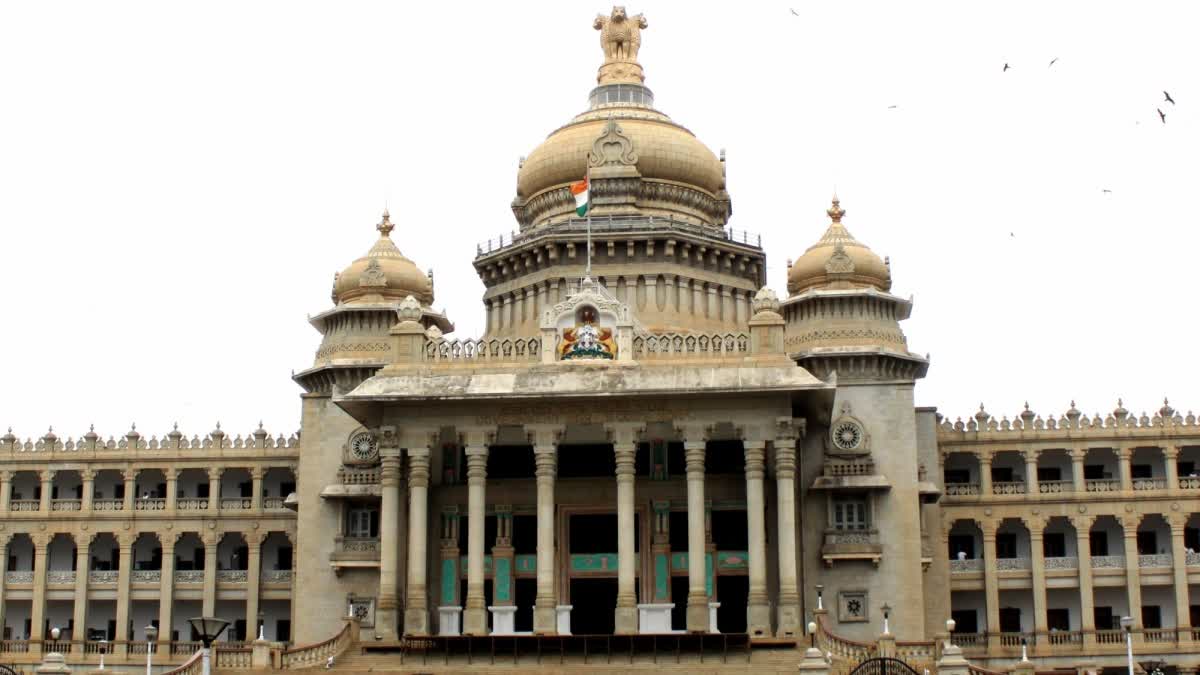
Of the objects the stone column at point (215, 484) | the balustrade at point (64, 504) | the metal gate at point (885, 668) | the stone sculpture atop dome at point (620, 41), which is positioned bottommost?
the metal gate at point (885, 668)

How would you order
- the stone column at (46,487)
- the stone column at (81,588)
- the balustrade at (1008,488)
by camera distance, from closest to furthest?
the balustrade at (1008,488)
the stone column at (81,588)
the stone column at (46,487)

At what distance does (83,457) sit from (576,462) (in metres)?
26.1

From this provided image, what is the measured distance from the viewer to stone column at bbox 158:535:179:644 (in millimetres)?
68750

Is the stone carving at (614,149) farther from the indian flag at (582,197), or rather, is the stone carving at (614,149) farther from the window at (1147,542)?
the window at (1147,542)

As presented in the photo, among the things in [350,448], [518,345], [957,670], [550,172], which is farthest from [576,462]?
[957,670]

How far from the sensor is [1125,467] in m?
66.4

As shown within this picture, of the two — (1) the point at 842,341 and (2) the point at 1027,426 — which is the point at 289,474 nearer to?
(1) the point at 842,341

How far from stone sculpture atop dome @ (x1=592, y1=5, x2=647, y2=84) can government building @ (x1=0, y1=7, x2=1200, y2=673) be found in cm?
12

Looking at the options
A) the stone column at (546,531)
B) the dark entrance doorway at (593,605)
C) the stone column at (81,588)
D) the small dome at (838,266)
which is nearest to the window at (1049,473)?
the small dome at (838,266)

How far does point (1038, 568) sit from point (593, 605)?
2040cm

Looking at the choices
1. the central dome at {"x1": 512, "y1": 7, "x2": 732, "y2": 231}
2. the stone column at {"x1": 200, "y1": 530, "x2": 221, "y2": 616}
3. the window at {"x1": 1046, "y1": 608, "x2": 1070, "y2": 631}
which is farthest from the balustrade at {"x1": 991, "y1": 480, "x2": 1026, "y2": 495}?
the stone column at {"x1": 200, "y1": 530, "x2": 221, "y2": 616}

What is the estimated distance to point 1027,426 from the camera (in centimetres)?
6719

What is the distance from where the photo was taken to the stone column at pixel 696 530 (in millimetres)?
49531

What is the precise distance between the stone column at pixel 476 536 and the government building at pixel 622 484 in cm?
11
